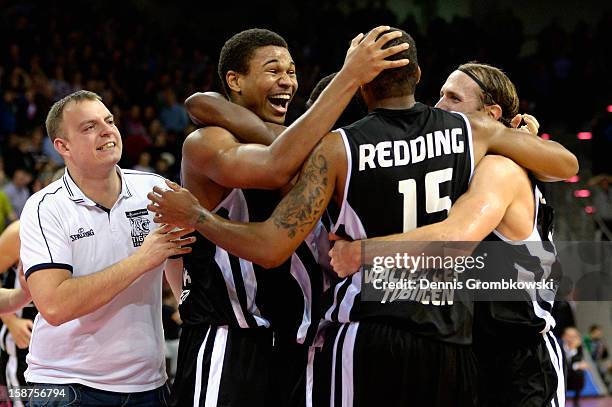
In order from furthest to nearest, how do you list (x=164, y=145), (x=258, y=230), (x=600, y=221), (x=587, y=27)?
(x=587, y=27), (x=164, y=145), (x=600, y=221), (x=258, y=230)

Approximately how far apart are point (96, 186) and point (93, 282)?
62 cm

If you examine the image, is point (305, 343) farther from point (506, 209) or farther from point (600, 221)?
point (600, 221)

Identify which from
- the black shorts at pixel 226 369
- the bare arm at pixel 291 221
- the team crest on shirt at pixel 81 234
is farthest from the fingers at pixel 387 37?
the team crest on shirt at pixel 81 234

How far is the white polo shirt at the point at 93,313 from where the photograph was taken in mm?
4336

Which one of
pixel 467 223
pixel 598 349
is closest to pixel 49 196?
pixel 467 223

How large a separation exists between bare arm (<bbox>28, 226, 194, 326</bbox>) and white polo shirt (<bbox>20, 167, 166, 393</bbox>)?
0.30 feet

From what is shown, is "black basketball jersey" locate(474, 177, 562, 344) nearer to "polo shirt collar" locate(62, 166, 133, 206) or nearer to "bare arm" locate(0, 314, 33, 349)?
"polo shirt collar" locate(62, 166, 133, 206)

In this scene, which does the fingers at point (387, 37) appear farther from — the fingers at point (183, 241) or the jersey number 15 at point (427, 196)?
the fingers at point (183, 241)

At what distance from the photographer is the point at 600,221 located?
1289cm

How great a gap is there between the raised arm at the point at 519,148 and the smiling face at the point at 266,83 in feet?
3.35

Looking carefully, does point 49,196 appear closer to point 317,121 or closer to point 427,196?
point 317,121

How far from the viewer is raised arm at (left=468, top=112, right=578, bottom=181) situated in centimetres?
406

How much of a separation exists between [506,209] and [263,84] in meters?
1.41

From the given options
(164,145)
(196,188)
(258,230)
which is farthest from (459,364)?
(164,145)
